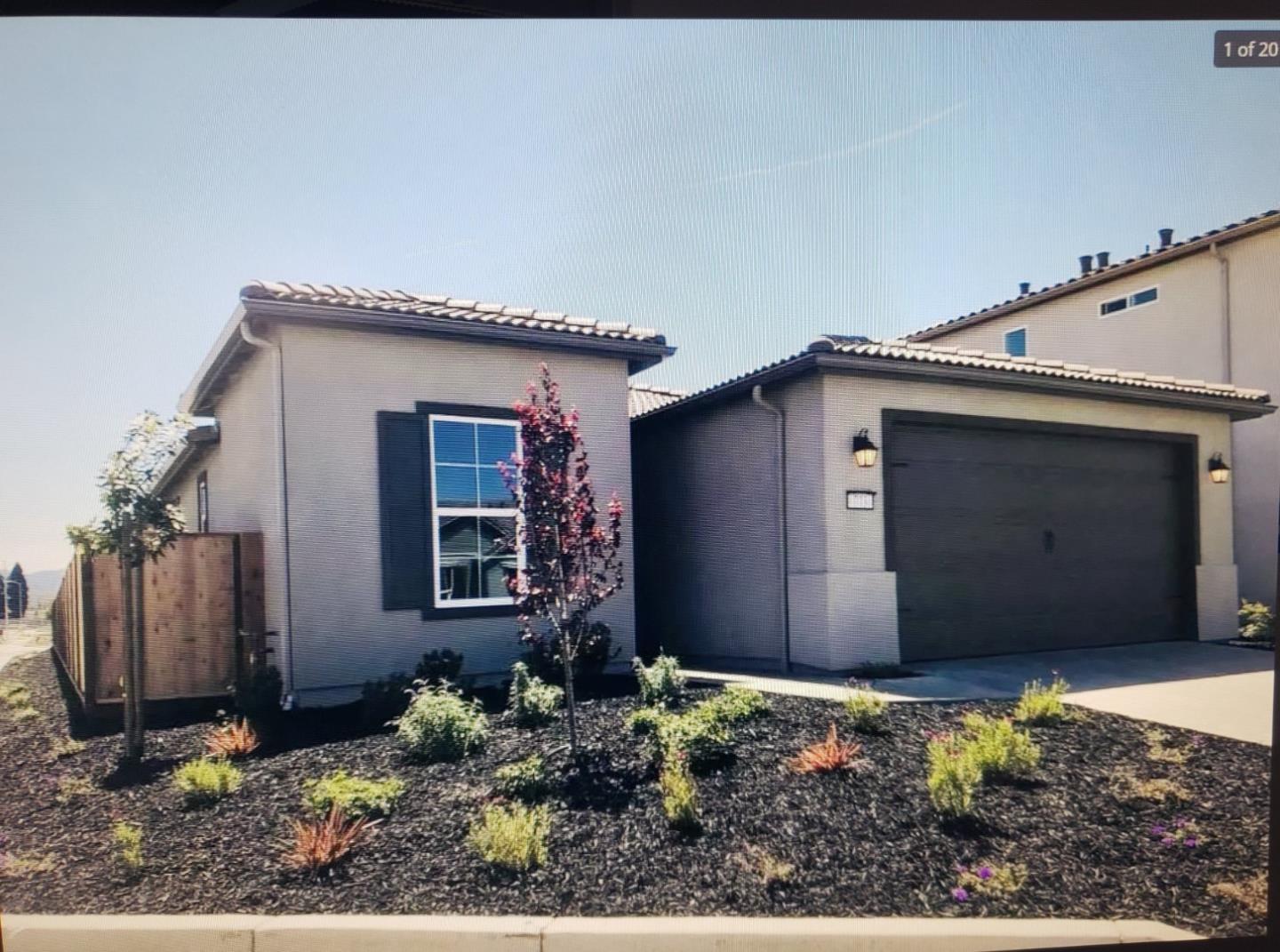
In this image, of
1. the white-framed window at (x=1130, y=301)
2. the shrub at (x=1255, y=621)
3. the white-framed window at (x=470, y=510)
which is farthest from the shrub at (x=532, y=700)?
the white-framed window at (x=1130, y=301)

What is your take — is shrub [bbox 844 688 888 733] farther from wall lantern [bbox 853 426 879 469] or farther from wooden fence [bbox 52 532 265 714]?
wooden fence [bbox 52 532 265 714]

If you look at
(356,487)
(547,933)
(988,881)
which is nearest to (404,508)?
(356,487)

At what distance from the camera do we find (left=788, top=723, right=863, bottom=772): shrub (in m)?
2.53

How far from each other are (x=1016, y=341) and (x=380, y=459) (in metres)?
6.17

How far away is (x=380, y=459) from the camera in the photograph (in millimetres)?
3385

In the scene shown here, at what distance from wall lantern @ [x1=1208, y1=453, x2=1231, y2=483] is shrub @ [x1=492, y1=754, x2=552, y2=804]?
5893 mm

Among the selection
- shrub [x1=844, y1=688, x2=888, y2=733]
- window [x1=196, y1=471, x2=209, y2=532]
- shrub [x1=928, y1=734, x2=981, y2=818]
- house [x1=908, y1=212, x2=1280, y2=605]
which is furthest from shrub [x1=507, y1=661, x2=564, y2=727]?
house [x1=908, y1=212, x2=1280, y2=605]

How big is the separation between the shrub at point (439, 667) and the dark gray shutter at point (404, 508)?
0.25m

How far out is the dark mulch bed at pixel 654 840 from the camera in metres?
2.00

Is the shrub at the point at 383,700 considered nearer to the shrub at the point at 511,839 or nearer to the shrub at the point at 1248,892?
the shrub at the point at 511,839

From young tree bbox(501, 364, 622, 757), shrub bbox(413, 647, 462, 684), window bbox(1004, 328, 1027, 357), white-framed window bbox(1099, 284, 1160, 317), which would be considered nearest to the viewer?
young tree bbox(501, 364, 622, 757)

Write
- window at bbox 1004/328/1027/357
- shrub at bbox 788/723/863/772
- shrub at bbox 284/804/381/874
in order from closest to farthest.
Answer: shrub at bbox 284/804/381/874 < shrub at bbox 788/723/863/772 < window at bbox 1004/328/1027/357

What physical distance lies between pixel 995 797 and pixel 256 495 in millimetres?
3542

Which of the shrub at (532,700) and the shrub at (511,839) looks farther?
the shrub at (532,700)
